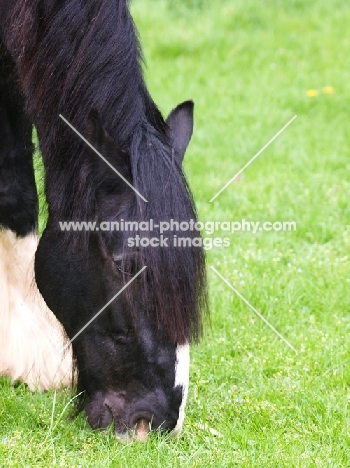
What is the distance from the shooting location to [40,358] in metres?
4.29

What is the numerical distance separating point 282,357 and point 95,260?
1433 millimetres

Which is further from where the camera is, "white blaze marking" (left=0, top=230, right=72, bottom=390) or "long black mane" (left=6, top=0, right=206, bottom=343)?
"white blaze marking" (left=0, top=230, right=72, bottom=390)

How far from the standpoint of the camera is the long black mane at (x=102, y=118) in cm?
312

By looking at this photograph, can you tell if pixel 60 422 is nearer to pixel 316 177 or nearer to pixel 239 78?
pixel 316 177

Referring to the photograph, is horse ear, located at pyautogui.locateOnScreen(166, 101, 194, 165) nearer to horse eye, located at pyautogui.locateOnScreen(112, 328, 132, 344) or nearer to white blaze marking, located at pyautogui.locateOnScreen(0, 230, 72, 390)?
horse eye, located at pyautogui.locateOnScreen(112, 328, 132, 344)

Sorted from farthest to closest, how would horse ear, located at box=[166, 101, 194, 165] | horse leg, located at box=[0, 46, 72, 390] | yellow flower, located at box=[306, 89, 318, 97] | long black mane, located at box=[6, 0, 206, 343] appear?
1. yellow flower, located at box=[306, 89, 318, 97]
2. horse leg, located at box=[0, 46, 72, 390]
3. horse ear, located at box=[166, 101, 194, 165]
4. long black mane, located at box=[6, 0, 206, 343]

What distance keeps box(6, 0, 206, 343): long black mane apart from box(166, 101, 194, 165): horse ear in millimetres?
182

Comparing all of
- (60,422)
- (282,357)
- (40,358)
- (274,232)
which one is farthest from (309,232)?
(60,422)

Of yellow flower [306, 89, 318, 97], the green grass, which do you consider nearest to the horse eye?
the green grass

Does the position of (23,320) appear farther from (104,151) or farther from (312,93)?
(312,93)

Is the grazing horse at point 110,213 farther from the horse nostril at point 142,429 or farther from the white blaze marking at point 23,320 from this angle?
the white blaze marking at point 23,320

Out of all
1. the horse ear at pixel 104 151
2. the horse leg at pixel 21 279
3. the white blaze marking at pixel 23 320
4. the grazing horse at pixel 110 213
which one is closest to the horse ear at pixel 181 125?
the grazing horse at pixel 110 213

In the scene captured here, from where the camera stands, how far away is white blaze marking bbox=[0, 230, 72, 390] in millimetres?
4242

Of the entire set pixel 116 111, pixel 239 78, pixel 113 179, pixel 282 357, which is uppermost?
pixel 116 111
